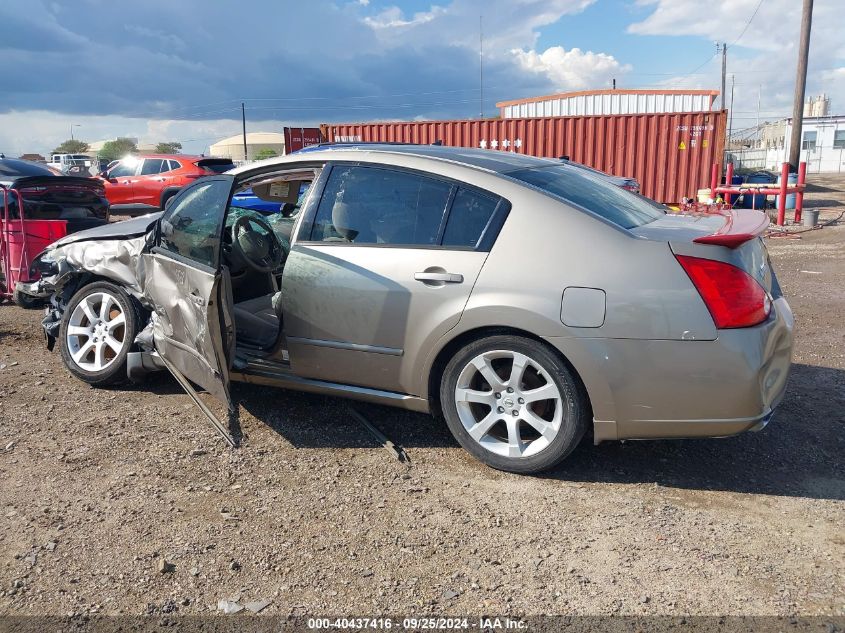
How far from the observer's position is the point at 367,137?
837 inches

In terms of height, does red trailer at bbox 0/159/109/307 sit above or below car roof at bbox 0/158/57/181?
below

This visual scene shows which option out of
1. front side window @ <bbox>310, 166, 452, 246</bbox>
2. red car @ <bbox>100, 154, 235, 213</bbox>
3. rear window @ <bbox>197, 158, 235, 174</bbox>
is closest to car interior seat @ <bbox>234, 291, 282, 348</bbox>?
front side window @ <bbox>310, 166, 452, 246</bbox>

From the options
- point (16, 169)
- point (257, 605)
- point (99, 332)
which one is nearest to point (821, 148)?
point (16, 169)

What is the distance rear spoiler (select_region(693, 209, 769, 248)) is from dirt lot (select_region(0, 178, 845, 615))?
1.21m

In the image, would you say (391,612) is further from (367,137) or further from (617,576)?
(367,137)

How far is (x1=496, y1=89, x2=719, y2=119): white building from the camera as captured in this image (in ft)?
83.6

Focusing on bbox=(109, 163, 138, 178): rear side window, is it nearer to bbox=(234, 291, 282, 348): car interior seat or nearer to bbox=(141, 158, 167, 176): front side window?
bbox=(141, 158, 167, 176): front side window

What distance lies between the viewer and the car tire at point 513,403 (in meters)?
3.32

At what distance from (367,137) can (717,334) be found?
1927cm

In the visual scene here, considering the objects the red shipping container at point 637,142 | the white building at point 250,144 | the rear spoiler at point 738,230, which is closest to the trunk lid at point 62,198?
the rear spoiler at point 738,230

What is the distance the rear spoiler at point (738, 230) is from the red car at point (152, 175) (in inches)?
579

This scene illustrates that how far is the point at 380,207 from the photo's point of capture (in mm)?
3816

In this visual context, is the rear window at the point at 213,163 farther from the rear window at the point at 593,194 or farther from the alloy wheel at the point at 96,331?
the rear window at the point at 593,194

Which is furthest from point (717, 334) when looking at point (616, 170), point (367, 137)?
point (367, 137)
